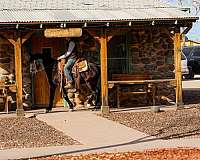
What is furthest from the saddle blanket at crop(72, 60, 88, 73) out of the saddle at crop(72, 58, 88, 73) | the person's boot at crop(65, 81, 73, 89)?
the person's boot at crop(65, 81, 73, 89)

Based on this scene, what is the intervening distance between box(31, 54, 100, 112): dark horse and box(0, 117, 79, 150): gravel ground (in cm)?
224

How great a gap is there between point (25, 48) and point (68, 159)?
365 inches

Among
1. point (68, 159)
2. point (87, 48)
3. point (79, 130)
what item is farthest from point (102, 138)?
point (87, 48)

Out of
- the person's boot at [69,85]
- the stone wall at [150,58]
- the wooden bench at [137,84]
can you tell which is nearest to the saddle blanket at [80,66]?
the person's boot at [69,85]

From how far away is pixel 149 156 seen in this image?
1062 cm

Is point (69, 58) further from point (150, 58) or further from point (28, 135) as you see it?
point (28, 135)

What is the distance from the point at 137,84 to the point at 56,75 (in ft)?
8.86

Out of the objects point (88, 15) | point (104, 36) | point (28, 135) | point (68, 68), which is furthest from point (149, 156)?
point (88, 15)

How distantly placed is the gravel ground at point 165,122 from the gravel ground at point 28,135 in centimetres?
208

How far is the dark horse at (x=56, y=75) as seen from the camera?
60.5ft

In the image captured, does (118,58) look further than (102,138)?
Yes

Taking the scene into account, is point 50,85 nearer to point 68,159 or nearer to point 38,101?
point 38,101

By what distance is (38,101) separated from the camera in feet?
64.6

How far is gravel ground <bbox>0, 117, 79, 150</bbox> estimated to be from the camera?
12.6m
